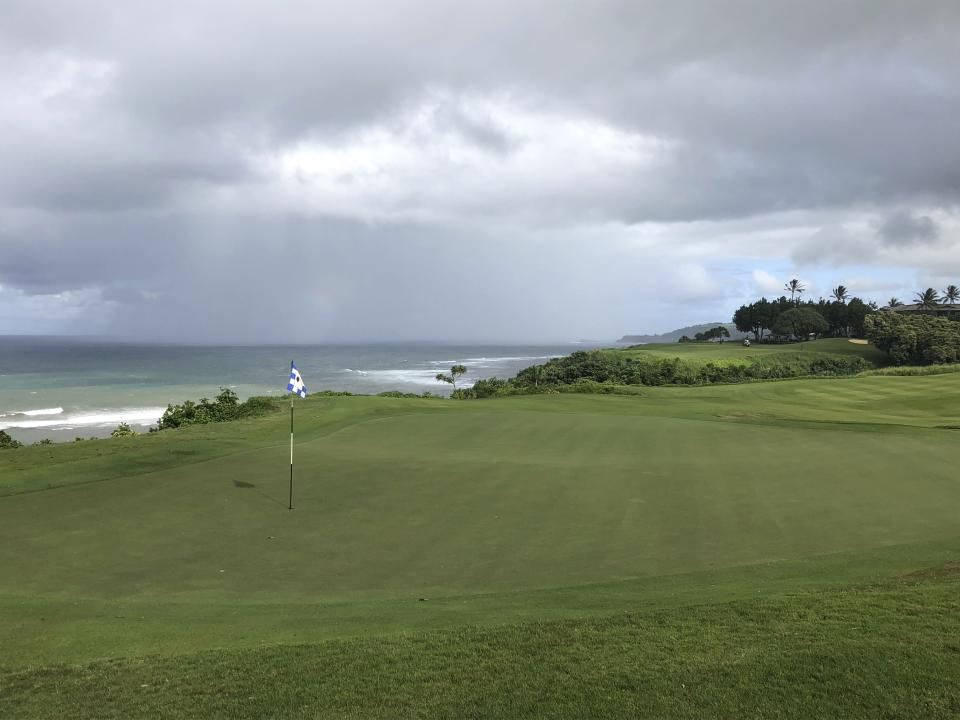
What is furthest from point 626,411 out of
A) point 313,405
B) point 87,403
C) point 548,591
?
point 87,403

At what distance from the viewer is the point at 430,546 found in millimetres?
12305

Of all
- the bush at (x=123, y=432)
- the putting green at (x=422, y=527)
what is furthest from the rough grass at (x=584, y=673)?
the bush at (x=123, y=432)

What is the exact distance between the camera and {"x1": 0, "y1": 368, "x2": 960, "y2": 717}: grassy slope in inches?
294

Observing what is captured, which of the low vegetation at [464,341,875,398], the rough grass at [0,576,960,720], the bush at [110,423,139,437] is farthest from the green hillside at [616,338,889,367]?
the rough grass at [0,576,960,720]

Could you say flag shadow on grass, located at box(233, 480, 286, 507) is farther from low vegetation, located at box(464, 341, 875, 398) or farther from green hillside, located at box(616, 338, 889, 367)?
green hillside, located at box(616, 338, 889, 367)

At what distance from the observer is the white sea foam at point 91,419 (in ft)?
178

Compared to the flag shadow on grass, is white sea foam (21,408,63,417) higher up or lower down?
lower down

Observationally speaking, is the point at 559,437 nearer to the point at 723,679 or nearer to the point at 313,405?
the point at 313,405

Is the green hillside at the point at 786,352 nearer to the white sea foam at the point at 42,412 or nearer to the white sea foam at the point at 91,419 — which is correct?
the white sea foam at the point at 91,419

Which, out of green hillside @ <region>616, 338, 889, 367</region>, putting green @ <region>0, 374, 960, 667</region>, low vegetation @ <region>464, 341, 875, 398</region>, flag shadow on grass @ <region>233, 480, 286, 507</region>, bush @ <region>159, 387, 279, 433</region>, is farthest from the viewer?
green hillside @ <region>616, 338, 889, 367</region>

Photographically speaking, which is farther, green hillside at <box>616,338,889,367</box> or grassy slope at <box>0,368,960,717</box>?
green hillside at <box>616,338,889,367</box>

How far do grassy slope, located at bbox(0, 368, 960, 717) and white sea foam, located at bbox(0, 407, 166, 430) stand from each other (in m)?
39.3

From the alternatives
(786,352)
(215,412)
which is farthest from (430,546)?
(786,352)

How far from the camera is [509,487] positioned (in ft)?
54.0
